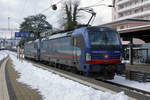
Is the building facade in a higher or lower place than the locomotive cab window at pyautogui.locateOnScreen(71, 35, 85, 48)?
higher

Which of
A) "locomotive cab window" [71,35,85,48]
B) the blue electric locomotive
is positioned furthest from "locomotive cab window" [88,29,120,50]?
"locomotive cab window" [71,35,85,48]

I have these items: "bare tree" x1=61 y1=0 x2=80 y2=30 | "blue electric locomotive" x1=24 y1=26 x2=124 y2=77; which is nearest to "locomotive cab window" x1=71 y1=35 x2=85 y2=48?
"blue electric locomotive" x1=24 y1=26 x2=124 y2=77

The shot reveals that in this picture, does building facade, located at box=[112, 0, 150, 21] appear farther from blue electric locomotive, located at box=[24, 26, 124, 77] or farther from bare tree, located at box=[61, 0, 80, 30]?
blue electric locomotive, located at box=[24, 26, 124, 77]

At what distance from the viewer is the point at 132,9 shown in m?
65.4

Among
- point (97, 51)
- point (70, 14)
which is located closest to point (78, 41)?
point (97, 51)

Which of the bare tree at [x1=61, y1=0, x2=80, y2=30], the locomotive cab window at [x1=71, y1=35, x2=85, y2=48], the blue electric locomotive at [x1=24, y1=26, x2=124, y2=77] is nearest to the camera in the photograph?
the blue electric locomotive at [x1=24, y1=26, x2=124, y2=77]

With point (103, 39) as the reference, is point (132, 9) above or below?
above

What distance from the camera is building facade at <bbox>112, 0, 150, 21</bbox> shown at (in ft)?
198

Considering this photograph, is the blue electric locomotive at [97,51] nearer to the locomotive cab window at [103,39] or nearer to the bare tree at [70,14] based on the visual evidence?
Result: the locomotive cab window at [103,39]

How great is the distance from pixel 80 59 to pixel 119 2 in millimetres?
62940

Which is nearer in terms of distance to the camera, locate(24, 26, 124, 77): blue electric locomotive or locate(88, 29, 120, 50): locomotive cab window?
locate(24, 26, 124, 77): blue electric locomotive

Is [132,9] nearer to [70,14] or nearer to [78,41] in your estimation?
[70,14]

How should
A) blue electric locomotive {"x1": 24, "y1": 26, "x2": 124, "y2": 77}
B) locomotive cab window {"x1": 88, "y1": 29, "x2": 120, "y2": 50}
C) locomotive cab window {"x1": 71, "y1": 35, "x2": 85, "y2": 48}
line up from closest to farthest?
1. blue electric locomotive {"x1": 24, "y1": 26, "x2": 124, "y2": 77}
2. locomotive cab window {"x1": 88, "y1": 29, "x2": 120, "y2": 50}
3. locomotive cab window {"x1": 71, "y1": 35, "x2": 85, "y2": 48}

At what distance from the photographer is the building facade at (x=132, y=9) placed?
6034cm
